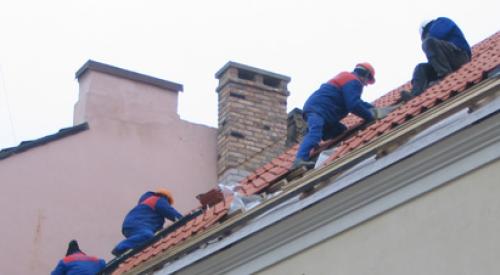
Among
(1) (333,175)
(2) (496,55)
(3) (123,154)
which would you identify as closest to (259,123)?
(3) (123,154)

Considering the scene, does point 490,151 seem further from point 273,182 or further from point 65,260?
point 65,260

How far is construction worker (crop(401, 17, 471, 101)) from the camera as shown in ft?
40.7

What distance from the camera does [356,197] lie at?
30.7ft

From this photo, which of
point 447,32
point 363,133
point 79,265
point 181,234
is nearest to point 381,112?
point 363,133

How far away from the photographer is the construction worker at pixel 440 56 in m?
12.4

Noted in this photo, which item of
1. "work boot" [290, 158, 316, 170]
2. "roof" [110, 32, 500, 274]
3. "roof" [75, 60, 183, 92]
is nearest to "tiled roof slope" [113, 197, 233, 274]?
"roof" [110, 32, 500, 274]

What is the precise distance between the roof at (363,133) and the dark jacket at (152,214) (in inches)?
63.0

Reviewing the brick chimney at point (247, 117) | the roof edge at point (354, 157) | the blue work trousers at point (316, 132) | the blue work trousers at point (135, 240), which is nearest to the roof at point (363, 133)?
the blue work trousers at point (316, 132)

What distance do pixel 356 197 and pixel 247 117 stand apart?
7868 millimetres

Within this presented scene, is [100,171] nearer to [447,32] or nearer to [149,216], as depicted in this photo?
[149,216]

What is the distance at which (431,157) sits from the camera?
8883 millimetres

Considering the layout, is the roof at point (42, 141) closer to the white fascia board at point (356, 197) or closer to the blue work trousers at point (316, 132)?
the blue work trousers at point (316, 132)

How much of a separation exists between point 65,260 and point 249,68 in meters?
4.87

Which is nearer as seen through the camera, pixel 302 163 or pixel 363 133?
pixel 363 133
